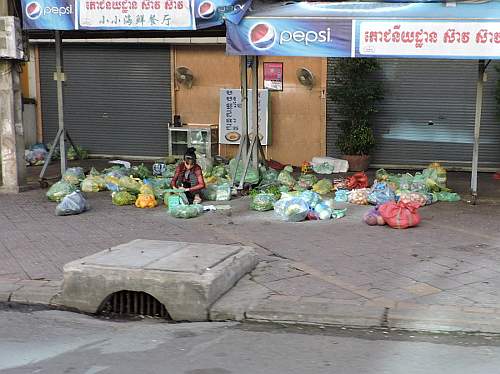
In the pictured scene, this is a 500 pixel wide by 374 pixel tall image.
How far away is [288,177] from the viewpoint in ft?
38.5

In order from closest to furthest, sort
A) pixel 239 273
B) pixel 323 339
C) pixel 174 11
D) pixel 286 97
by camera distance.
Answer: pixel 323 339, pixel 239 273, pixel 174 11, pixel 286 97

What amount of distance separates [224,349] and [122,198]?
611 centimetres

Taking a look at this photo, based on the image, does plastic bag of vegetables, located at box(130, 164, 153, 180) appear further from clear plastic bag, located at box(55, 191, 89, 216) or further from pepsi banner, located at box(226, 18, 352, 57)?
pepsi banner, located at box(226, 18, 352, 57)

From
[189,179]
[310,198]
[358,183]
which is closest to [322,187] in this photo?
[358,183]

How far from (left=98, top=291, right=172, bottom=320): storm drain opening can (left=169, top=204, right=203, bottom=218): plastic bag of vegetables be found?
3.63 metres

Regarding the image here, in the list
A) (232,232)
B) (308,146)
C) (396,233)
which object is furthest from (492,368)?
(308,146)

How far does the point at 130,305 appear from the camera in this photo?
5.85 metres

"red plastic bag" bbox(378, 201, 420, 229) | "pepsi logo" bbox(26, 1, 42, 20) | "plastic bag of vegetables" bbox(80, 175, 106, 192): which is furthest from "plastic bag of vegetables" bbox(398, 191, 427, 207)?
"pepsi logo" bbox(26, 1, 42, 20)

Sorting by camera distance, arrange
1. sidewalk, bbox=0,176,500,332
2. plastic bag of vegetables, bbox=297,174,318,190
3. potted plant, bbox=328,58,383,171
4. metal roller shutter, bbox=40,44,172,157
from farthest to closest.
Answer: metal roller shutter, bbox=40,44,172,157, potted plant, bbox=328,58,383,171, plastic bag of vegetables, bbox=297,174,318,190, sidewalk, bbox=0,176,500,332

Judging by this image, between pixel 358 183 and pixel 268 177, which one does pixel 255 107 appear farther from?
pixel 358 183

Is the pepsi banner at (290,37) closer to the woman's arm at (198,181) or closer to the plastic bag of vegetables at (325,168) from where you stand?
the woman's arm at (198,181)

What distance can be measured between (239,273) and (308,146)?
31.2 feet

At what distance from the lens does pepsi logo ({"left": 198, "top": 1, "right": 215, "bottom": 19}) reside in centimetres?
1002

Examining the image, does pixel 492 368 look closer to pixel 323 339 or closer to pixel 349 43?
pixel 323 339
